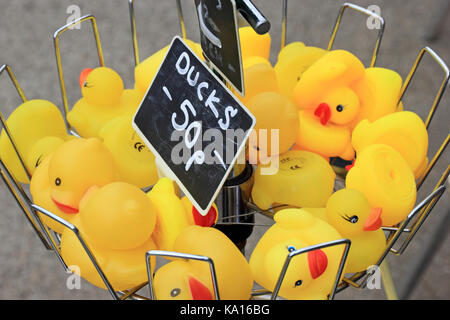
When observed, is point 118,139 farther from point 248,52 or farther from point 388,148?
point 388,148

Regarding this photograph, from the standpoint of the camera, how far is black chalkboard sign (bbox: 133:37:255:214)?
0.52 metres

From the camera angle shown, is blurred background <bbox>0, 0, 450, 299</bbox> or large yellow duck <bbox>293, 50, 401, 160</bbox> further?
blurred background <bbox>0, 0, 450, 299</bbox>

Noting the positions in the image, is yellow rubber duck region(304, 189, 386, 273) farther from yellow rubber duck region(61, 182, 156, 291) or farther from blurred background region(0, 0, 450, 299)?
blurred background region(0, 0, 450, 299)

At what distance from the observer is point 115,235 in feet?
1.76

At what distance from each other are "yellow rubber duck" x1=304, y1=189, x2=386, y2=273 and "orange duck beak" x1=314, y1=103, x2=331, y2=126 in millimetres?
154

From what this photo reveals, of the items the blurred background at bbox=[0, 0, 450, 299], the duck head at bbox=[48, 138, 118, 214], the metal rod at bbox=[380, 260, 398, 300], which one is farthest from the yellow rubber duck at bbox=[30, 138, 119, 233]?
the metal rod at bbox=[380, 260, 398, 300]

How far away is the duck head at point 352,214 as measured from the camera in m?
0.57

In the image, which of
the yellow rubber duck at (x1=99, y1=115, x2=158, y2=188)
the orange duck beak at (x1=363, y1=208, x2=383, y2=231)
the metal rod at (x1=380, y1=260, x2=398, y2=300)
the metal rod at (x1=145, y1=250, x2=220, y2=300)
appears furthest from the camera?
the metal rod at (x1=380, y1=260, x2=398, y2=300)

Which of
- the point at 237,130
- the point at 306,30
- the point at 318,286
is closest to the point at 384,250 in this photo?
the point at 318,286

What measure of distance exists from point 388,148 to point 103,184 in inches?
14.3

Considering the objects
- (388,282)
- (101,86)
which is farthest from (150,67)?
(388,282)

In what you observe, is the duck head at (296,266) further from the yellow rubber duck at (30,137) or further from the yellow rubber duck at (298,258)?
the yellow rubber duck at (30,137)

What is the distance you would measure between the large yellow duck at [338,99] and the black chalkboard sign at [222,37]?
0.68ft

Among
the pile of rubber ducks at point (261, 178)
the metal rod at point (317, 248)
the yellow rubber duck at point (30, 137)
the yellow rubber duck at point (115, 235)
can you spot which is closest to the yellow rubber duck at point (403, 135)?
the pile of rubber ducks at point (261, 178)
